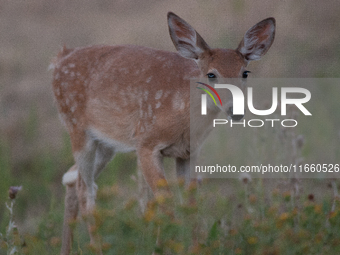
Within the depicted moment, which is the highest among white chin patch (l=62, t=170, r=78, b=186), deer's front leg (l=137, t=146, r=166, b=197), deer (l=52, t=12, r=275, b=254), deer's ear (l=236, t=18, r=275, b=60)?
deer's ear (l=236, t=18, r=275, b=60)

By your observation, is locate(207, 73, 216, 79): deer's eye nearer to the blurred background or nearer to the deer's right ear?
the deer's right ear

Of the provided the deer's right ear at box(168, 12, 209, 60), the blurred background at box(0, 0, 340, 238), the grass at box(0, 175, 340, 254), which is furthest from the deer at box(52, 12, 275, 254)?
the blurred background at box(0, 0, 340, 238)

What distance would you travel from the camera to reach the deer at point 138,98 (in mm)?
5105

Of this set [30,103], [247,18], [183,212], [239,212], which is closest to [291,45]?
[247,18]

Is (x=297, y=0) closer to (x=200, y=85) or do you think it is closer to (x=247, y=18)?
(x=247, y=18)

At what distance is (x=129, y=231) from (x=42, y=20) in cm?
890

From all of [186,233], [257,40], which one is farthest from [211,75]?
[186,233]

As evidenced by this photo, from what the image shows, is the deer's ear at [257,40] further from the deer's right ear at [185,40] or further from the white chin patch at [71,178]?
the white chin patch at [71,178]

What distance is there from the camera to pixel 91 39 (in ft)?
35.5

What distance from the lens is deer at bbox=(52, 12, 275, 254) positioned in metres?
5.11

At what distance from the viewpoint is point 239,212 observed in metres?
5.92

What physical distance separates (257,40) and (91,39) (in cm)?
599

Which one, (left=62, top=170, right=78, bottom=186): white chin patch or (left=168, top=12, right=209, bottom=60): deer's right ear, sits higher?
(left=168, top=12, right=209, bottom=60): deer's right ear

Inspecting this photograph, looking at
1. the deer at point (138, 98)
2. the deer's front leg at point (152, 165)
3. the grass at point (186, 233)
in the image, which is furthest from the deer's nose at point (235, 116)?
the deer's front leg at point (152, 165)
